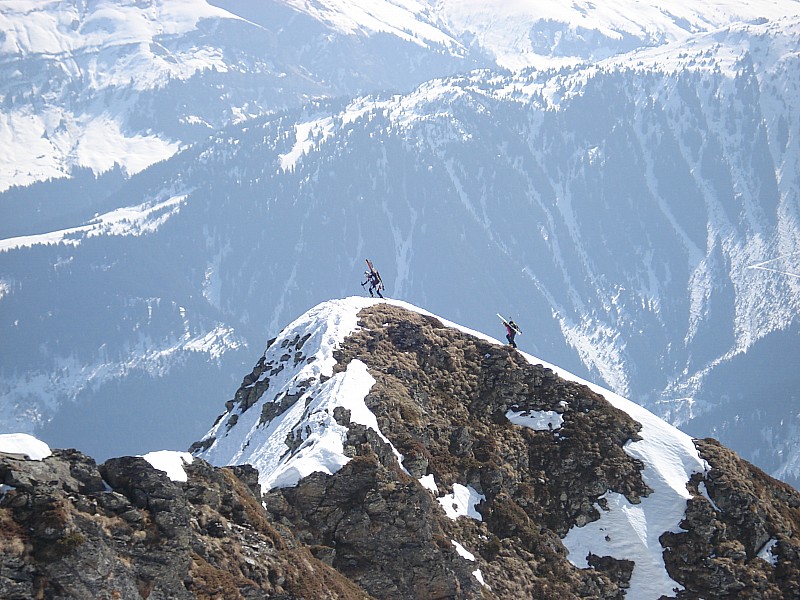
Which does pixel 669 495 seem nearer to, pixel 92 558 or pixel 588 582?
pixel 588 582

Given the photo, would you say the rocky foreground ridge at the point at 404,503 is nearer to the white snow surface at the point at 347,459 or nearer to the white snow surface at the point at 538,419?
the white snow surface at the point at 538,419

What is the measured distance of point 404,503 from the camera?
5969 centimetres

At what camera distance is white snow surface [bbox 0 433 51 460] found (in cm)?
4181

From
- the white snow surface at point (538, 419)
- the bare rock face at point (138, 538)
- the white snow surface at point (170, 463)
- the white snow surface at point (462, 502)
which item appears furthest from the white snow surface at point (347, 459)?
the white snow surface at point (170, 463)

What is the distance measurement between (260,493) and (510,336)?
A: 116 feet

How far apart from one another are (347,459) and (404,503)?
425 centimetres

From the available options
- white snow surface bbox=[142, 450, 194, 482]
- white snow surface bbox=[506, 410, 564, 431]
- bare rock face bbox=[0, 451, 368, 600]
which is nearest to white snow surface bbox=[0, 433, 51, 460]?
bare rock face bbox=[0, 451, 368, 600]

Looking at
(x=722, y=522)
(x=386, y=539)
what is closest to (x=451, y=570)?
(x=386, y=539)

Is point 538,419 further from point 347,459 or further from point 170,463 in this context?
point 170,463

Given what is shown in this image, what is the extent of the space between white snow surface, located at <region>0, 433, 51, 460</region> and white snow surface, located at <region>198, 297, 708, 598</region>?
1783cm

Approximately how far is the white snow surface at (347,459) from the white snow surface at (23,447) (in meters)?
17.8

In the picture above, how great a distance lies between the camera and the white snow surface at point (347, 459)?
65.1 m

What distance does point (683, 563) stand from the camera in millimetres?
67000

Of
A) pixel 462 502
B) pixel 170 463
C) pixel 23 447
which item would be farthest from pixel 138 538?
pixel 462 502
